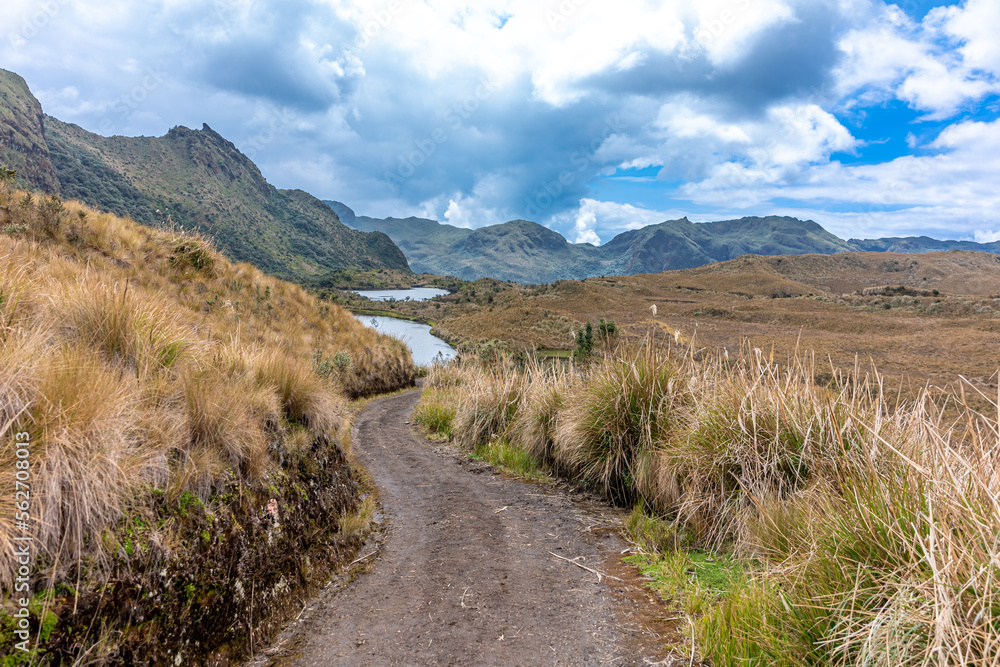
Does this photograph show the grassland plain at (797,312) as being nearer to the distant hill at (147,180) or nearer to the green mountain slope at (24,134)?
the distant hill at (147,180)

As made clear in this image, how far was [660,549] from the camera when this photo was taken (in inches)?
184

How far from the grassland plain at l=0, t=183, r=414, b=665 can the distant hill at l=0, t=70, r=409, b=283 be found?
96853 mm

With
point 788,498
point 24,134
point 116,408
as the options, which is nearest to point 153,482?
point 116,408

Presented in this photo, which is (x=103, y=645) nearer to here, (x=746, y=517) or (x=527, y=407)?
(x=746, y=517)

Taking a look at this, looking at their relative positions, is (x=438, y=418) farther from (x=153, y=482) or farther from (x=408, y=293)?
(x=408, y=293)

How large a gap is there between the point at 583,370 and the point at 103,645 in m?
7.04

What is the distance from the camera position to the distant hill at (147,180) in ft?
350

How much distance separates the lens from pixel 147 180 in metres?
143

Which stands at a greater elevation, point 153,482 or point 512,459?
point 153,482

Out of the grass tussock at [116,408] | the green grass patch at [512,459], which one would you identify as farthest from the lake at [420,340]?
the grass tussock at [116,408]

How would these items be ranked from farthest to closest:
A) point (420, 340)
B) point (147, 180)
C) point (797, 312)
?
point (147, 180) → point (797, 312) → point (420, 340)

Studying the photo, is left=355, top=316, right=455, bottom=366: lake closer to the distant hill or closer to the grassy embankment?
the grassy embankment

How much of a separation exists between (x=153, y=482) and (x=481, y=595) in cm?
260

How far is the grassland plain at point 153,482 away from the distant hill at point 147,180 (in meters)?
96.9
